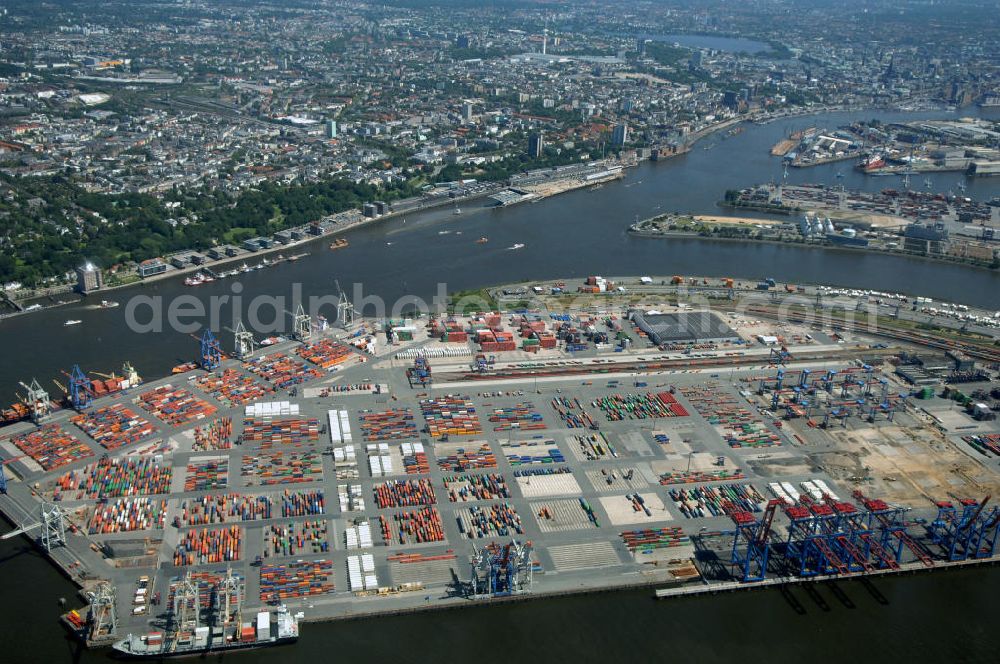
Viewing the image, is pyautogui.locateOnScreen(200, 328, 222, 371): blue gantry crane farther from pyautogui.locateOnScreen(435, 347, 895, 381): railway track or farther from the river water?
pyautogui.locateOnScreen(435, 347, 895, 381): railway track

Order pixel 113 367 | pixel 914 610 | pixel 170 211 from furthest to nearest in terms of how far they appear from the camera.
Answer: pixel 170 211
pixel 113 367
pixel 914 610

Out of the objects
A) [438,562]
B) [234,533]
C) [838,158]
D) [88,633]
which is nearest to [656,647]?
→ [438,562]

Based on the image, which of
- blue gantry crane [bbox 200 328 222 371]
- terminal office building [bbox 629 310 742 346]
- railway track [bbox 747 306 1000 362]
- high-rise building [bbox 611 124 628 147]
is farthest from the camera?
high-rise building [bbox 611 124 628 147]

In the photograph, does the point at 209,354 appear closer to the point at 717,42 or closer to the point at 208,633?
the point at 208,633

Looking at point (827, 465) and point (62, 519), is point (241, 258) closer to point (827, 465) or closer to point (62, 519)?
point (62, 519)

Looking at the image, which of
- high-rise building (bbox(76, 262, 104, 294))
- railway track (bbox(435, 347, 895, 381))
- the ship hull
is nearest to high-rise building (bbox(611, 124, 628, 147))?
railway track (bbox(435, 347, 895, 381))

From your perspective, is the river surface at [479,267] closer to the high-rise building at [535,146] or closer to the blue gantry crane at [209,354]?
the blue gantry crane at [209,354]

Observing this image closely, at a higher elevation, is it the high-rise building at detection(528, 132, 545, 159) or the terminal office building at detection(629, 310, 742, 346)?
the high-rise building at detection(528, 132, 545, 159)
